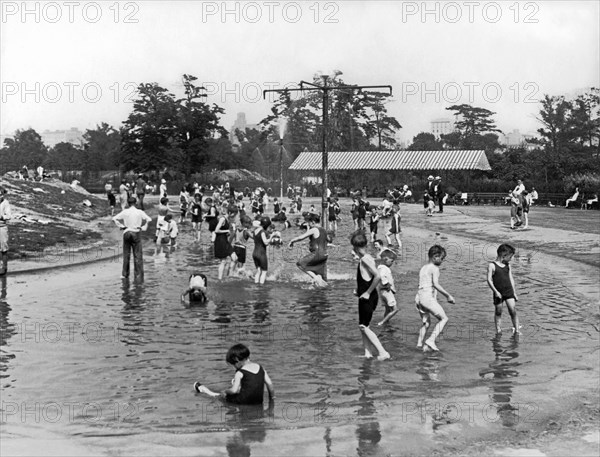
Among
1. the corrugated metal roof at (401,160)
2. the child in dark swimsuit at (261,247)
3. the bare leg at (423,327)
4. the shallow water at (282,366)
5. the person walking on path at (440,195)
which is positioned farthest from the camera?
the corrugated metal roof at (401,160)

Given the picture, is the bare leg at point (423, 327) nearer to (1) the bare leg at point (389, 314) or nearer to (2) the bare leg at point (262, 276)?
(1) the bare leg at point (389, 314)

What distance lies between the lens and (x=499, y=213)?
1672 inches

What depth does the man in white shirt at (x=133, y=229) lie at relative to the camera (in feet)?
60.2

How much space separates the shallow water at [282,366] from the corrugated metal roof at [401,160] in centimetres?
3945

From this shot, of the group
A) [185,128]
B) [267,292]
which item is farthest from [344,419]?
[185,128]

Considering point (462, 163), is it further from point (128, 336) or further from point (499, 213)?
point (128, 336)

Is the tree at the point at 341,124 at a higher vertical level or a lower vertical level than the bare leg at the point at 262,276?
higher

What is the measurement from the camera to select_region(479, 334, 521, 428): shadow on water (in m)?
8.44

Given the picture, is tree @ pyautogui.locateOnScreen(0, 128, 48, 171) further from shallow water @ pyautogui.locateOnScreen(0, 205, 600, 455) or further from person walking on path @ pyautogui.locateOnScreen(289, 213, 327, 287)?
shallow water @ pyautogui.locateOnScreen(0, 205, 600, 455)

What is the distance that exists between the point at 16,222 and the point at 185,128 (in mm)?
54139

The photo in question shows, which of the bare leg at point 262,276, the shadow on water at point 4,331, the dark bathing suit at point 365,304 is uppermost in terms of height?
the dark bathing suit at point 365,304

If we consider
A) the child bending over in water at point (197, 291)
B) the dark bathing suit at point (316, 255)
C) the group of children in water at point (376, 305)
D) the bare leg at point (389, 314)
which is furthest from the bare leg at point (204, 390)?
the dark bathing suit at point (316, 255)

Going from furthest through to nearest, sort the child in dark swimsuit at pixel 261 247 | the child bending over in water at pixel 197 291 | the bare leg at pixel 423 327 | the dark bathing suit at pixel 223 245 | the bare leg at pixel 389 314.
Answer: the dark bathing suit at pixel 223 245, the child in dark swimsuit at pixel 261 247, the child bending over in water at pixel 197 291, the bare leg at pixel 389 314, the bare leg at pixel 423 327

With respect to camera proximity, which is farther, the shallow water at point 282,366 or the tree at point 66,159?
the tree at point 66,159
